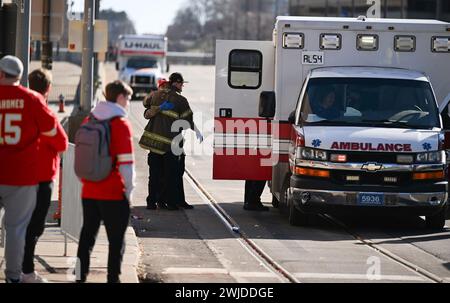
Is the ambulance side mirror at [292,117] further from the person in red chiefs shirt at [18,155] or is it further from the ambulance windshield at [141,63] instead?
the ambulance windshield at [141,63]

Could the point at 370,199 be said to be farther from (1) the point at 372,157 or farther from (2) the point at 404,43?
(2) the point at 404,43

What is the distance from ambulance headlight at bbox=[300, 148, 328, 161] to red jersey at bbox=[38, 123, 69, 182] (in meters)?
5.47

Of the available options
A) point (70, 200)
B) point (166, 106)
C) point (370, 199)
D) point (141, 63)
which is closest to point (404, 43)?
point (370, 199)

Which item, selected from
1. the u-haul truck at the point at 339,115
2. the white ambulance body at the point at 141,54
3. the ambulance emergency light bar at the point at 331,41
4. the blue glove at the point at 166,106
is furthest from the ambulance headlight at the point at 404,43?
the white ambulance body at the point at 141,54

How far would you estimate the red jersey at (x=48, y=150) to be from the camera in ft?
29.6

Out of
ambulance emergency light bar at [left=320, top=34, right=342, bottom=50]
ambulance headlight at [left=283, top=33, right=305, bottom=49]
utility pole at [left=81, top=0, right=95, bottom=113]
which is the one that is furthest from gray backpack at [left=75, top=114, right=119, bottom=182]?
utility pole at [left=81, top=0, right=95, bottom=113]

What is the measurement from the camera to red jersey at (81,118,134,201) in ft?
28.9

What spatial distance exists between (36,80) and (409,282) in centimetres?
397

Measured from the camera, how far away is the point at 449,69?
1603 centimetres

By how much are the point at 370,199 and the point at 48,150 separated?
5.89 meters

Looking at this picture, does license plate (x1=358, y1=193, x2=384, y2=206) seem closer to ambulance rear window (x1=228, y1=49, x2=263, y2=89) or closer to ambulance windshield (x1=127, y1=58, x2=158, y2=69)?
ambulance rear window (x1=228, y1=49, x2=263, y2=89)

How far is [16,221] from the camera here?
896 centimetres

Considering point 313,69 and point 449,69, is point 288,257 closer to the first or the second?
point 313,69
